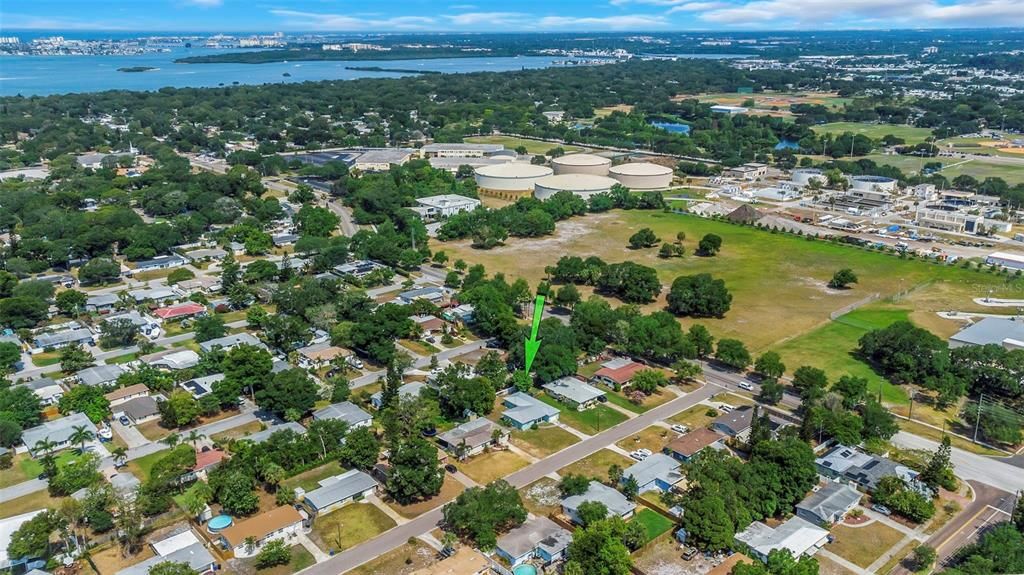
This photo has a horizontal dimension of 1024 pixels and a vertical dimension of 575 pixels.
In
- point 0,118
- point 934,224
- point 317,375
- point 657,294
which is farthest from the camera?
point 0,118

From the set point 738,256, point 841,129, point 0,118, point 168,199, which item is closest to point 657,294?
point 738,256

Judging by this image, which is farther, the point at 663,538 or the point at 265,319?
the point at 265,319

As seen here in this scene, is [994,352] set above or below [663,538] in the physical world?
above

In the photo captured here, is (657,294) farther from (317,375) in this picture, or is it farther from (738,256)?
(317,375)

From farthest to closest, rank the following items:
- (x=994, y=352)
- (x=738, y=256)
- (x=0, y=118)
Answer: (x=0, y=118), (x=738, y=256), (x=994, y=352)

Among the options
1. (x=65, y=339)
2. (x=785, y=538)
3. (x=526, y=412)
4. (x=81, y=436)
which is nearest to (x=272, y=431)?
(x=81, y=436)

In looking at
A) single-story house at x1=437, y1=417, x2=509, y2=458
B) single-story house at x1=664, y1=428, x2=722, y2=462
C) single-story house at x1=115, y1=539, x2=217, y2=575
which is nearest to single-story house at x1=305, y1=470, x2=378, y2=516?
single-story house at x1=437, y1=417, x2=509, y2=458

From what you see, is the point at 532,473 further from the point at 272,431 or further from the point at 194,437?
→ the point at 194,437

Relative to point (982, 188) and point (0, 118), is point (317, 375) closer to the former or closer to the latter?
point (982, 188)
